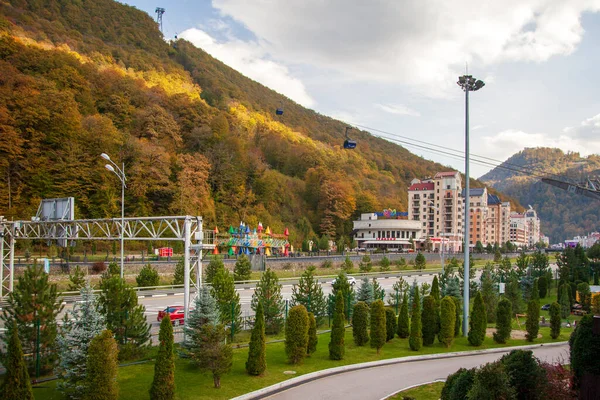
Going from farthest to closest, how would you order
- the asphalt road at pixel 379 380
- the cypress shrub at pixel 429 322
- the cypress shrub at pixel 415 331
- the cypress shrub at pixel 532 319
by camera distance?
the cypress shrub at pixel 532 319 < the cypress shrub at pixel 429 322 < the cypress shrub at pixel 415 331 < the asphalt road at pixel 379 380

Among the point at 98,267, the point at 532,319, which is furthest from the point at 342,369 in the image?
the point at 98,267

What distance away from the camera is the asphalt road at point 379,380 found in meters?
14.0

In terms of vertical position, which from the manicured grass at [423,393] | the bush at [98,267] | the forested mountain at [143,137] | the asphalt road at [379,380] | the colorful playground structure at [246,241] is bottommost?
the asphalt road at [379,380]

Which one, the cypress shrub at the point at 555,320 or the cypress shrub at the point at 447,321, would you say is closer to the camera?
the cypress shrub at the point at 447,321

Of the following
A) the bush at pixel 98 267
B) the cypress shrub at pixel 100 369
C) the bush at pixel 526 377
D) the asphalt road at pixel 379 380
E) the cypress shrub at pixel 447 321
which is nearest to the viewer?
the bush at pixel 526 377

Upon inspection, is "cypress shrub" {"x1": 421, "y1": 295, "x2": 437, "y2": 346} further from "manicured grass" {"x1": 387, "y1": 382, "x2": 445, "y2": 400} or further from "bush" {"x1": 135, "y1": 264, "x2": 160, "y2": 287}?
"bush" {"x1": 135, "y1": 264, "x2": 160, "y2": 287}

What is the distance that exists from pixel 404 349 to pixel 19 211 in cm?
4216

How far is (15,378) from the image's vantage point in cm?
988

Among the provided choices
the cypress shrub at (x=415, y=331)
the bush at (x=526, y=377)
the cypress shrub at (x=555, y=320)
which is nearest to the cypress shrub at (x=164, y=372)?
the bush at (x=526, y=377)

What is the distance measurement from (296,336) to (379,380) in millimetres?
3092

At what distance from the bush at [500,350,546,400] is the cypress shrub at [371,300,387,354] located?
8471 mm

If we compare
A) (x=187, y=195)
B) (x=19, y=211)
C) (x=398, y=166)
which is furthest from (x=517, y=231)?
(x=19, y=211)

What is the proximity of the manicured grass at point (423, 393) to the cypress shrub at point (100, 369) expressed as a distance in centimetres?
746

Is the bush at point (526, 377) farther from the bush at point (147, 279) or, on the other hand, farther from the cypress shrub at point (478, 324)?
the bush at point (147, 279)
